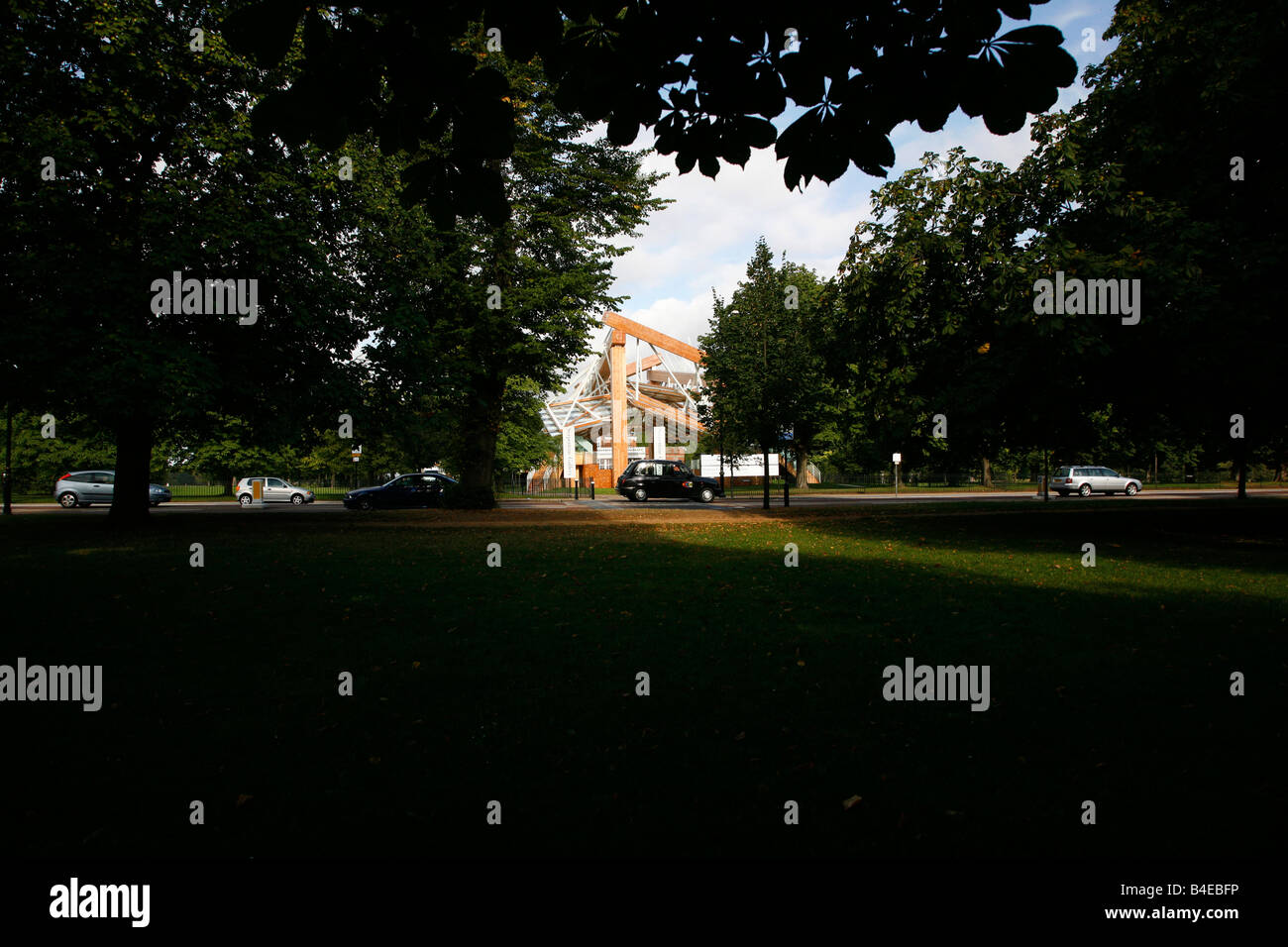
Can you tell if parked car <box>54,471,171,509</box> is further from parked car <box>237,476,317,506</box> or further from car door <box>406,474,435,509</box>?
car door <box>406,474,435,509</box>

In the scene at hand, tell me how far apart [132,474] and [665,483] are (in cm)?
2234

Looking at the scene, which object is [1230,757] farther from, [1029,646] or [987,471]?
[987,471]

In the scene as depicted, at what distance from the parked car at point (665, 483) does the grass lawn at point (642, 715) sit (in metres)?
23.4

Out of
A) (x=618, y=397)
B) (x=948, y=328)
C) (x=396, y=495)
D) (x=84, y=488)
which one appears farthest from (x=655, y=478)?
(x=84, y=488)

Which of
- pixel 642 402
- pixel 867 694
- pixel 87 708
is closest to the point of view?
pixel 87 708

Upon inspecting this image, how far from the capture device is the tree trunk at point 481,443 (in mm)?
24734

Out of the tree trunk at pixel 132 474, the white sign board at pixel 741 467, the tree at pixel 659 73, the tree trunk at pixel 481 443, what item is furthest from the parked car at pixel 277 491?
the tree at pixel 659 73

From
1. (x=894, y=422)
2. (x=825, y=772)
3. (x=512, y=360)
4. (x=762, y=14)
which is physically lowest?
(x=825, y=772)

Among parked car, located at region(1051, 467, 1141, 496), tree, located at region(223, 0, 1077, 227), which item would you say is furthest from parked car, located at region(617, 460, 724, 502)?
tree, located at region(223, 0, 1077, 227)

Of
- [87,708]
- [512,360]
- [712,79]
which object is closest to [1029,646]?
[712,79]

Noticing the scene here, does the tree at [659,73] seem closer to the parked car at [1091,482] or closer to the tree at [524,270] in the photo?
the tree at [524,270]

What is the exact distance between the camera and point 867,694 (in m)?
4.70

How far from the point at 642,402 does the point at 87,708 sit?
2408 inches

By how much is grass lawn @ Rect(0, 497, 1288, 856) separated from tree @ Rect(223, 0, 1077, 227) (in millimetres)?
3155
